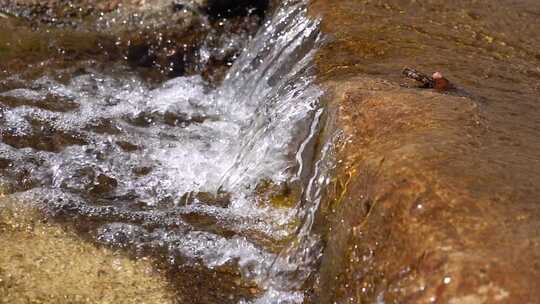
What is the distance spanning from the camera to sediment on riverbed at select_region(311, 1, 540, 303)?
2426 mm

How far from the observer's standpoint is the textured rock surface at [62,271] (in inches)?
123

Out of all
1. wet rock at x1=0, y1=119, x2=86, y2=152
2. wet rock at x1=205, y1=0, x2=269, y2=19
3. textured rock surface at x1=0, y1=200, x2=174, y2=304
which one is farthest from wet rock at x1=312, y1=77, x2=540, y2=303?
wet rock at x1=205, y1=0, x2=269, y2=19

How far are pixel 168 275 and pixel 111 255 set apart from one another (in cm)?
28

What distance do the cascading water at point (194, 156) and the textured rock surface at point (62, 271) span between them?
16 centimetres

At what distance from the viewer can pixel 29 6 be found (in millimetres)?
5906

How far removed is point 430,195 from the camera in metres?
2.67

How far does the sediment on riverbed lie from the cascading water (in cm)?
28

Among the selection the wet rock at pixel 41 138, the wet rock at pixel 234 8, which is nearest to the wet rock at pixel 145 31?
the wet rock at pixel 234 8

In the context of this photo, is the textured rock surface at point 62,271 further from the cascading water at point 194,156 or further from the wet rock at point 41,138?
the wet rock at point 41,138

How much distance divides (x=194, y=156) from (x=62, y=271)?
1.58 metres

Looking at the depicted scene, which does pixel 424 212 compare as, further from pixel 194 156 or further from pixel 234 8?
pixel 234 8

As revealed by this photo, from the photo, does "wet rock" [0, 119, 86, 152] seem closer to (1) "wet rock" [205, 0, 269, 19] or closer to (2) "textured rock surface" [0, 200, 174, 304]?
(2) "textured rock surface" [0, 200, 174, 304]

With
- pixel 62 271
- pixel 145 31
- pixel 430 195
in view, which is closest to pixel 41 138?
pixel 62 271

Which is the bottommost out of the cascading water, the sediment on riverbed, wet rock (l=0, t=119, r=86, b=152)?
the cascading water
